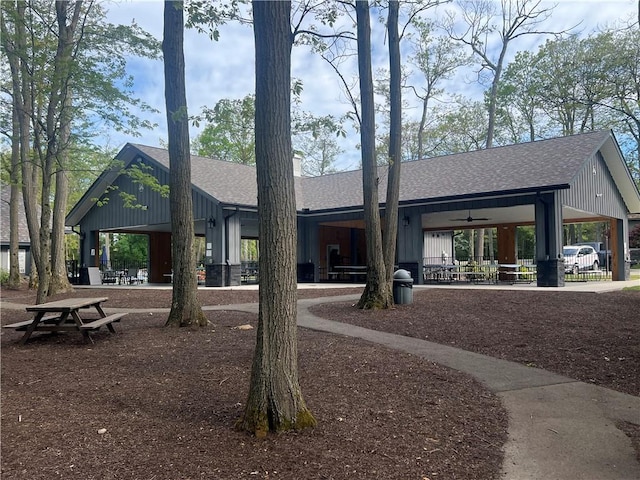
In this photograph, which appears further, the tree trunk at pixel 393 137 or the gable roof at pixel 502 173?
the gable roof at pixel 502 173

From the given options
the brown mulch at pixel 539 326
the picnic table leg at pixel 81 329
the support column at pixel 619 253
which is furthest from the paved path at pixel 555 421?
the support column at pixel 619 253

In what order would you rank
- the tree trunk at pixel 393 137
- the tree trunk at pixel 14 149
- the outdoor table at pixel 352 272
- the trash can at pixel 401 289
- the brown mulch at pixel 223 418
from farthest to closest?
the outdoor table at pixel 352 272
the tree trunk at pixel 14 149
the trash can at pixel 401 289
the tree trunk at pixel 393 137
the brown mulch at pixel 223 418

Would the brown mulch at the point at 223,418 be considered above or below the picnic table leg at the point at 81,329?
below

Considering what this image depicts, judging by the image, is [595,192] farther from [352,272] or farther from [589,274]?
[352,272]

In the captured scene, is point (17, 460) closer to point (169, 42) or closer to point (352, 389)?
point (352, 389)

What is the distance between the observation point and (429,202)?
1817 cm

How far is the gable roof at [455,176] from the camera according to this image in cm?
1680

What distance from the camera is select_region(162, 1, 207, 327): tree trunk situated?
8727 millimetres

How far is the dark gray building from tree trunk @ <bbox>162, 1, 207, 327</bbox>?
742 centimetres

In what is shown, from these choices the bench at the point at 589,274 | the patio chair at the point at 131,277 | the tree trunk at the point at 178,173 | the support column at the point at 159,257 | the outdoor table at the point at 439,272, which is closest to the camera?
the tree trunk at the point at 178,173

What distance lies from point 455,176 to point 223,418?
17.3 metres

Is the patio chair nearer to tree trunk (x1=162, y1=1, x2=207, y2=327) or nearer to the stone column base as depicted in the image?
tree trunk (x1=162, y1=1, x2=207, y2=327)

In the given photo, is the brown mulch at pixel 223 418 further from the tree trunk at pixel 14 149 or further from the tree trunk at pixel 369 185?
the tree trunk at pixel 14 149

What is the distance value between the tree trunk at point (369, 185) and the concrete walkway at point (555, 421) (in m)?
4.00
